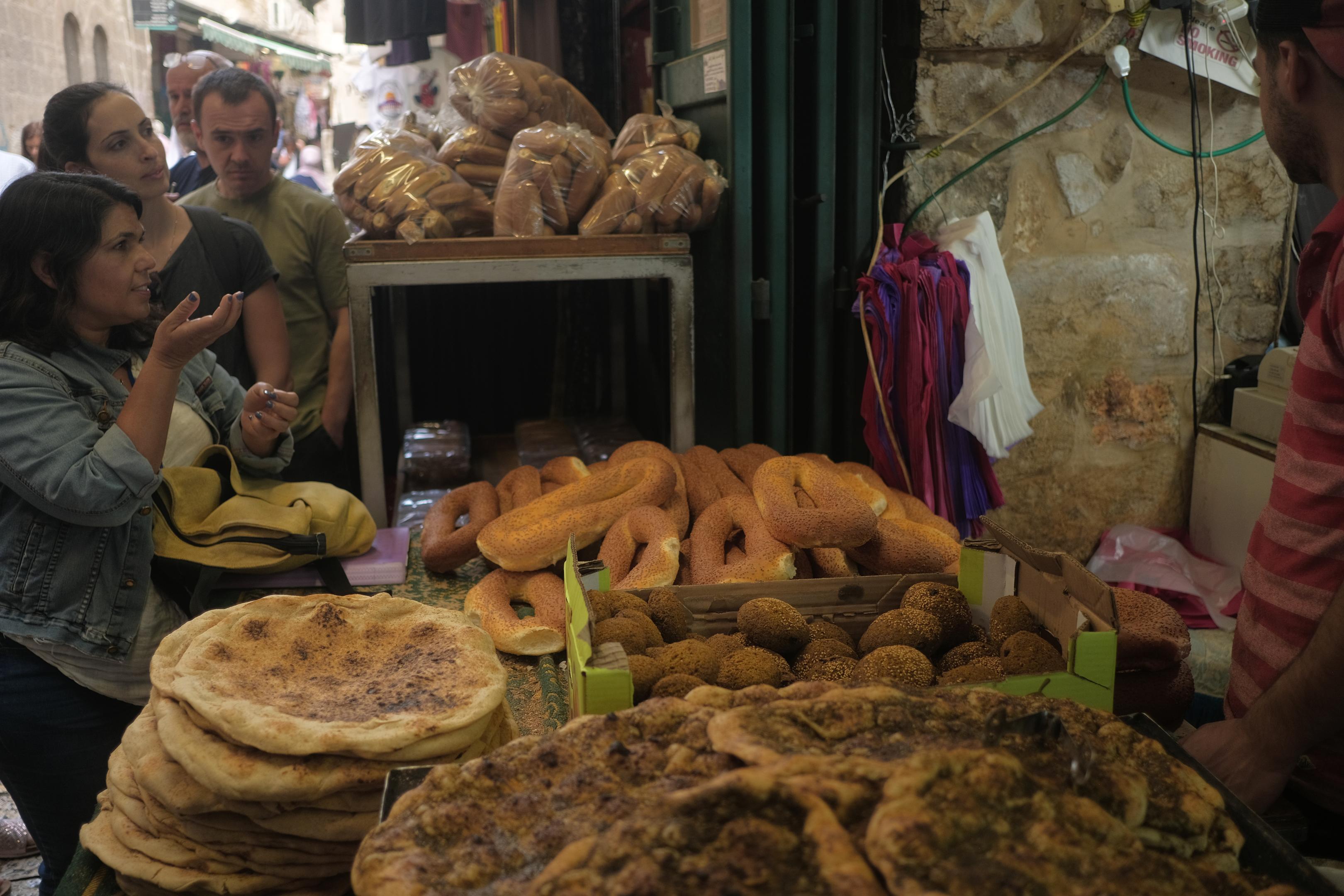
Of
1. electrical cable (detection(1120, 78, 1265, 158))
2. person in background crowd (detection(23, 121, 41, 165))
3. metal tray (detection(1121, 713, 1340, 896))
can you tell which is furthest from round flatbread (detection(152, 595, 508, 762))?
person in background crowd (detection(23, 121, 41, 165))

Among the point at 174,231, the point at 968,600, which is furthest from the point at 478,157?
the point at 968,600

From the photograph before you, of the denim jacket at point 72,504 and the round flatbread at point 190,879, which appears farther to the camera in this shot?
the denim jacket at point 72,504

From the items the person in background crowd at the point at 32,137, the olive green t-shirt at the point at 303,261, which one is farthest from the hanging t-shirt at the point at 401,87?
the olive green t-shirt at the point at 303,261

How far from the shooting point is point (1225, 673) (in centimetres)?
Result: 293

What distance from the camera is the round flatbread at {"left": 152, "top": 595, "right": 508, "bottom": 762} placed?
113 cm

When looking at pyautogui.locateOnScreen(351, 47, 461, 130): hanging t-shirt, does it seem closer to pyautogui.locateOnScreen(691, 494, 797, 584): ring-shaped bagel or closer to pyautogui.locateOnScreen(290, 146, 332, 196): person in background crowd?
pyautogui.locateOnScreen(290, 146, 332, 196): person in background crowd

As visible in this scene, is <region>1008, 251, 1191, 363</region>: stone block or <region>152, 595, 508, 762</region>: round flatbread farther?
<region>1008, 251, 1191, 363</region>: stone block

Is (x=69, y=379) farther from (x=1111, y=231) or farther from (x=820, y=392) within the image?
(x=1111, y=231)

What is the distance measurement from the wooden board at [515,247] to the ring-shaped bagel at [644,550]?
0.86m

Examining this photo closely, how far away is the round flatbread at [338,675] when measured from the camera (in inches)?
44.6

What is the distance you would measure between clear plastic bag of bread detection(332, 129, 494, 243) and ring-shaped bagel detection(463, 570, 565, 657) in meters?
1.07

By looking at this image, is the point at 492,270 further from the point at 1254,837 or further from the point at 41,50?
the point at 41,50

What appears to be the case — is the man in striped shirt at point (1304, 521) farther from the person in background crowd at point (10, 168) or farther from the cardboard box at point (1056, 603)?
the person in background crowd at point (10, 168)

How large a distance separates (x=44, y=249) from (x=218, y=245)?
1128mm
